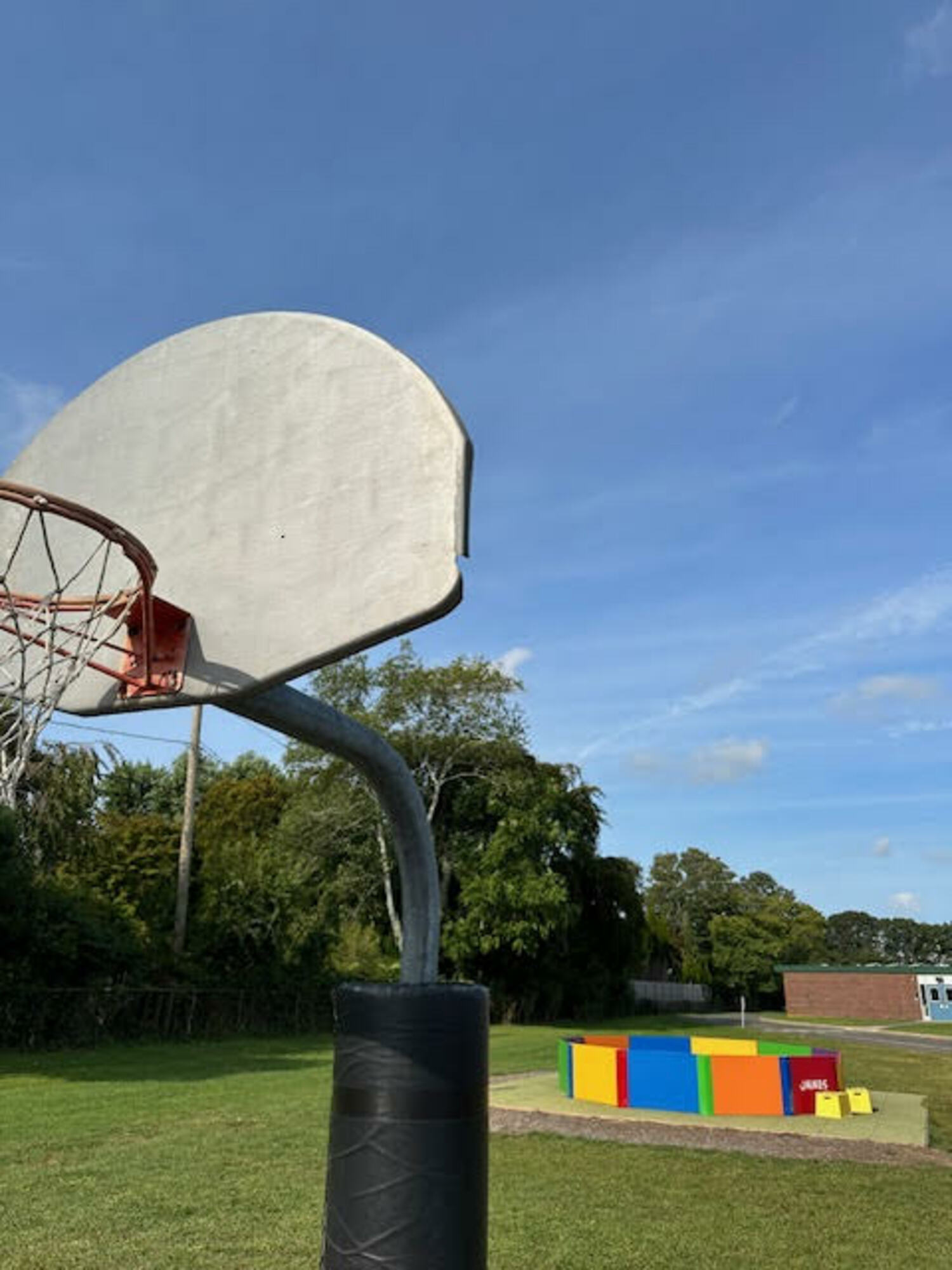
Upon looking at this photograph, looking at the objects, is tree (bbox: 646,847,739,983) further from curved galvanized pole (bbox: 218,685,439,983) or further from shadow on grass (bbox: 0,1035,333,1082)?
curved galvanized pole (bbox: 218,685,439,983)

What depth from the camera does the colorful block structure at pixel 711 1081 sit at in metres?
12.1

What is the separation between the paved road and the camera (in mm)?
27734

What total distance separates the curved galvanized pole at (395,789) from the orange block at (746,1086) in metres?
9.16

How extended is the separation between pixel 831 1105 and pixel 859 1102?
70 cm

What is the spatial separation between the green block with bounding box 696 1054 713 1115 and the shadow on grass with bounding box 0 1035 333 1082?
7.31 metres

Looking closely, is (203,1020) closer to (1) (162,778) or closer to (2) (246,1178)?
(2) (246,1178)

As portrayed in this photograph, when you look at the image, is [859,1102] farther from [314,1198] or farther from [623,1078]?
[314,1198]

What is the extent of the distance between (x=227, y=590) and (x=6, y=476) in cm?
170

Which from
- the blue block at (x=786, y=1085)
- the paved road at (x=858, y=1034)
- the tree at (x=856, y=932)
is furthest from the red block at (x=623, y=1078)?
the tree at (x=856, y=932)

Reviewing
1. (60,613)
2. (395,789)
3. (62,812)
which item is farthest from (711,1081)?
(62,812)

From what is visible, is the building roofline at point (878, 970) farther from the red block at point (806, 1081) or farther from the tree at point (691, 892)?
the red block at point (806, 1081)

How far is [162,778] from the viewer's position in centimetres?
4600

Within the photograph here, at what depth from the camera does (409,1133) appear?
3689 mm

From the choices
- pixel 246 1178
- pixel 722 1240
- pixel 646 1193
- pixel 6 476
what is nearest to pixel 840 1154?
pixel 646 1193
